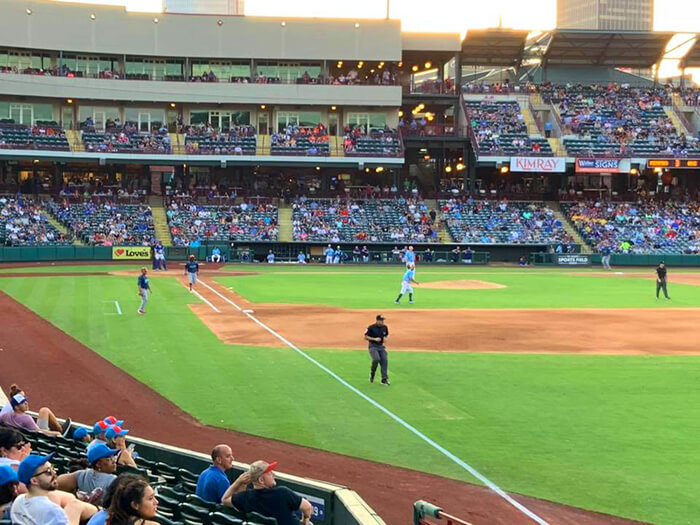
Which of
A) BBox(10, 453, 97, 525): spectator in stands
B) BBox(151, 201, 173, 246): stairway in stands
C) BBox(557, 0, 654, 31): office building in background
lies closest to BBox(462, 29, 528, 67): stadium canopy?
BBox(151, 201, 173, 246): stairway in stands

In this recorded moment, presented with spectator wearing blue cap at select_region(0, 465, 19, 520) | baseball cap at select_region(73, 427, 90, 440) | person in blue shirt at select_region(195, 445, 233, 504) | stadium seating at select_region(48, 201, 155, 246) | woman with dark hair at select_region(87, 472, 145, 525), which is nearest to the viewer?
woman with dark hair at select_region(87, 472, 145, 525)

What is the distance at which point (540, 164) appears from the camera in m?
62.7

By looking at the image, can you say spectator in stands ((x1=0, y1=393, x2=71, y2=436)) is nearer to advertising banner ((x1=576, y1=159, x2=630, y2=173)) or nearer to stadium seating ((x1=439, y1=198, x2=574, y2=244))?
stadium seating ((x1=439, y1=198, x2=574, y2=244))

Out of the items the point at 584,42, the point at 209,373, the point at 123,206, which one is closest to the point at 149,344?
the point at 209,373

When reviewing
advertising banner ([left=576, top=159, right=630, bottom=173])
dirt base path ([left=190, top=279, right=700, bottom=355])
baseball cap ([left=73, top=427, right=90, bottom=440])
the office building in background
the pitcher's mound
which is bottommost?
the pitcher's mound

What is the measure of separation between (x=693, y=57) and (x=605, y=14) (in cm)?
12618

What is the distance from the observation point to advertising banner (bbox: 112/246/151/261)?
53.0 meters

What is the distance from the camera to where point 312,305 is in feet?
97.1

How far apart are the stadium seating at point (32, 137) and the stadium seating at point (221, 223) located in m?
10.9

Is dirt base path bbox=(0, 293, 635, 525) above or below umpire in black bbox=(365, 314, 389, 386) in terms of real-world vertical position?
below

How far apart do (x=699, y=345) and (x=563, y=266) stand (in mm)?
35280

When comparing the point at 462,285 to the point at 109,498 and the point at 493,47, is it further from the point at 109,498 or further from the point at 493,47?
the point at 493,47

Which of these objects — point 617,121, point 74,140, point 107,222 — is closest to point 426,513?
point 107,222

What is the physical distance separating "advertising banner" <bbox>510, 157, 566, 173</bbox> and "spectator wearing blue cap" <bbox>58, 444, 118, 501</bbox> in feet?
193
